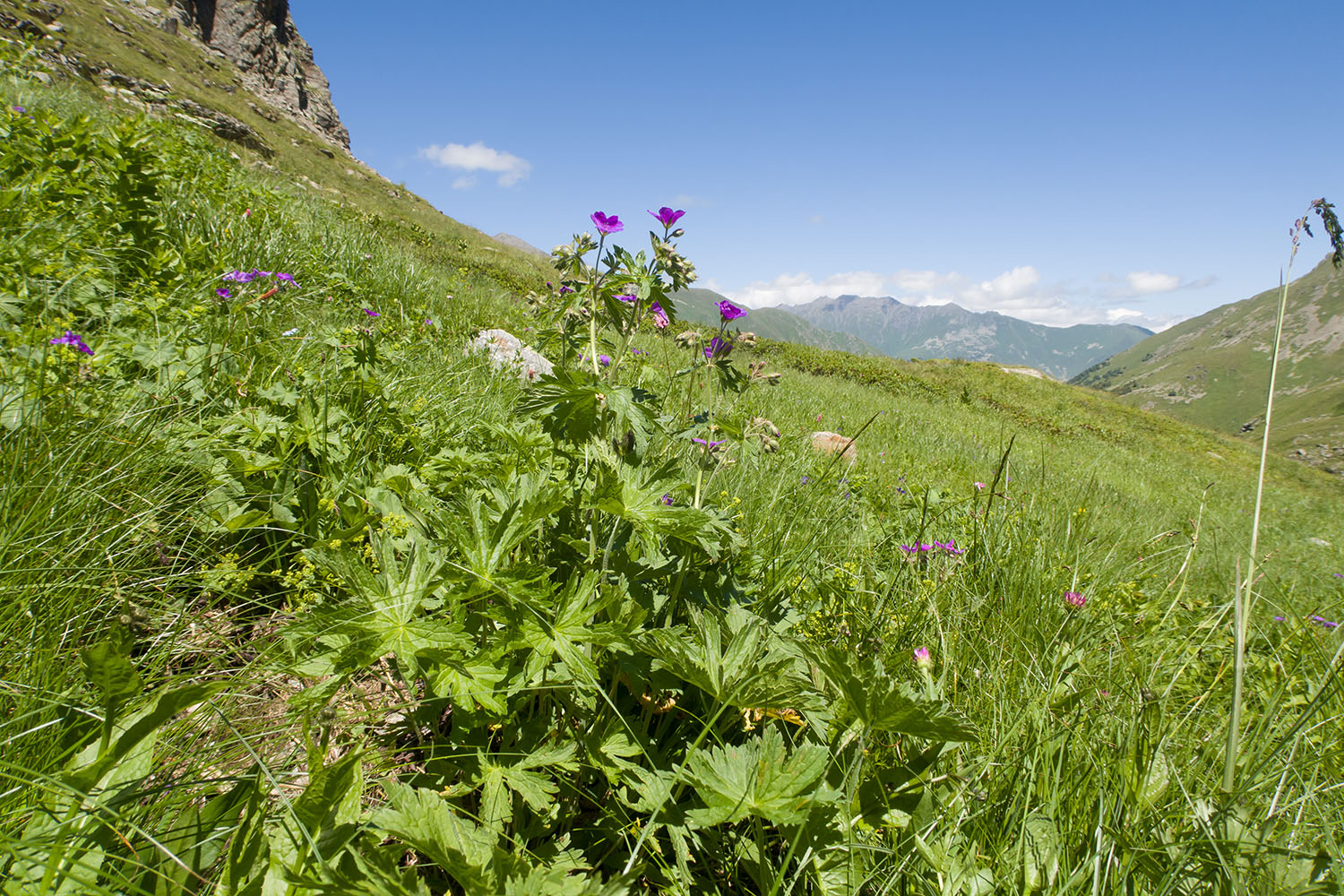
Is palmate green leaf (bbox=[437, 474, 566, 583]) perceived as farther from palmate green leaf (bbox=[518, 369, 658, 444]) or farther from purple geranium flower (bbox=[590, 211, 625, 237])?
purple geranium flower (bbox=[590, 211, 625, 237])

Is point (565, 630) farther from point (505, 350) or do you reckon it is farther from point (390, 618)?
point (505, 350)

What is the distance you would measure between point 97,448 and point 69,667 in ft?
2.77

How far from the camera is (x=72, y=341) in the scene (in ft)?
7.11

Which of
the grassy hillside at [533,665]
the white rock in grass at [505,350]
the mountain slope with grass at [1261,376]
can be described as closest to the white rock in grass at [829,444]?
the grassy hillside at [533,665]

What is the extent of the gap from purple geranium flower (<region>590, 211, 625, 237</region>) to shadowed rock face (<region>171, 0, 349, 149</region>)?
81.2 metres

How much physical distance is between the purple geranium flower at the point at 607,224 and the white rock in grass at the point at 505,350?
2.82 m

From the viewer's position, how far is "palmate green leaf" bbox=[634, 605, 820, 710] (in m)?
1.26

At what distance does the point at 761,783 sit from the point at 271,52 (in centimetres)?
10038

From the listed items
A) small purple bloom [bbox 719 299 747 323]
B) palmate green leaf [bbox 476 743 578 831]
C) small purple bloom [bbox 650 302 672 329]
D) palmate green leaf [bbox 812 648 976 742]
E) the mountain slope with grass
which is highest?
the mountain slope with grass

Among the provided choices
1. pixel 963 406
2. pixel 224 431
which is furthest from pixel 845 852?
pixel 963 406

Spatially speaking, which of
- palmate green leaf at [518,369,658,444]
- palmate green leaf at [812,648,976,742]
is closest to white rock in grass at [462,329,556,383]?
palmate green leaf at [518,369,658,444]

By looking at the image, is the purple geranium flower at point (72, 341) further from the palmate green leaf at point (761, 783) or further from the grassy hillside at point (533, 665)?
the palmate green leaf at point (761, 783)

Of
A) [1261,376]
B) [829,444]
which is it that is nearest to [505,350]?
[829,444]

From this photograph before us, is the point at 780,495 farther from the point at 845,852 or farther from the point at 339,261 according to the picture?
the point at 339,261
